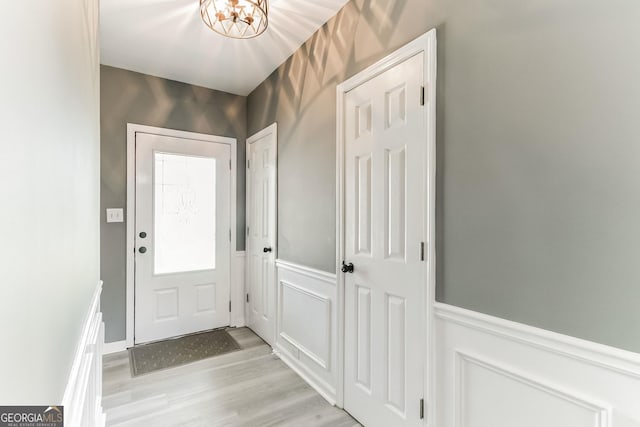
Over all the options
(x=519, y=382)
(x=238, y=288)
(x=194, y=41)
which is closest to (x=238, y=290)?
(x=238, y=288)

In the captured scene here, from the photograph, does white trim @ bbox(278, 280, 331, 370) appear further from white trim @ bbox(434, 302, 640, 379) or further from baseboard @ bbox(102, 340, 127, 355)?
baseboard @ bbox(102, 340, 127, 355)

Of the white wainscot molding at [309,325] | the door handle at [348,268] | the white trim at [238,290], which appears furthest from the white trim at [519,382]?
the white trim at [238,290]

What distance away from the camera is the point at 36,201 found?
53 cm

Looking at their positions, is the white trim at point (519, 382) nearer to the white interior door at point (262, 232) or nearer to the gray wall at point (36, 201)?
the gray wall at point (36, 201)

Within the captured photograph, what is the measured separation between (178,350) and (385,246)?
2.29 m

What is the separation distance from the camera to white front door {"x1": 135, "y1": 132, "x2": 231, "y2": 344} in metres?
2.99

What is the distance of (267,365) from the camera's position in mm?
2582

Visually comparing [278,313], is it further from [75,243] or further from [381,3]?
[381,3]

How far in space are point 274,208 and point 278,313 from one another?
97 centimetres

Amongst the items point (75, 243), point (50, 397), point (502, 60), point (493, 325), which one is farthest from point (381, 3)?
point (50, 397)

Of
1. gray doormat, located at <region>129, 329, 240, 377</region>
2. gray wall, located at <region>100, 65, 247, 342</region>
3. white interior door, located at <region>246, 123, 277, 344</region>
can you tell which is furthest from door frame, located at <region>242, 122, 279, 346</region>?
gray wall, located at <region>100, 65, 247, 342</region>

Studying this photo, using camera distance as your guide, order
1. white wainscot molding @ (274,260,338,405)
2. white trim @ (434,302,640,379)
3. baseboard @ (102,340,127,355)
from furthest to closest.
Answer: baseboard @ (102,340,127,355) < white wainscot molding @ (274,260,338,405) < white trim @ (434,302,640,379)

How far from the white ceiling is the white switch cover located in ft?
4.38

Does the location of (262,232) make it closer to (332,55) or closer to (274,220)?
(274,220)
